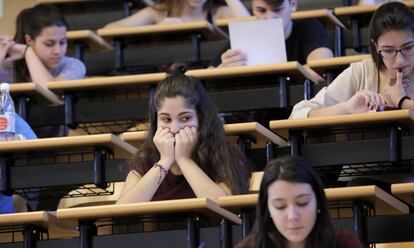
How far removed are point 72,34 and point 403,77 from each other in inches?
79.5

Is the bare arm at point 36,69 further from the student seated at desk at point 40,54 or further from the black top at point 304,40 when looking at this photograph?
the black top at point 304,40

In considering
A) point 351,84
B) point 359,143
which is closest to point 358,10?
point 351,84

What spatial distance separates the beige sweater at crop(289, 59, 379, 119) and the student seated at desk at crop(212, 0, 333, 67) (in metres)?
0.71

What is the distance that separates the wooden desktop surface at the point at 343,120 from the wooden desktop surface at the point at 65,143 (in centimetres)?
55

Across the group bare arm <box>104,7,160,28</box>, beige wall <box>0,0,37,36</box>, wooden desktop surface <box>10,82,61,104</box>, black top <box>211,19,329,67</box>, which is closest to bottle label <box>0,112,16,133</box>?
wooden desktop surface <box>10,82,61,104</box>

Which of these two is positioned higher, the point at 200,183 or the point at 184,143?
the point at 184,143

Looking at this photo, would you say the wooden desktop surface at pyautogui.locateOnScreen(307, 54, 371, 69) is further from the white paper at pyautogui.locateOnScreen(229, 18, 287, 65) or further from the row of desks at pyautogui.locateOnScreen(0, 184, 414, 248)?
the row of desks at pyautogui.locateOnScreen(0, 184, 414, 248)

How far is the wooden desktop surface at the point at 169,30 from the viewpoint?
17.2ft

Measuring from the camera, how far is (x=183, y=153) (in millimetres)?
3725

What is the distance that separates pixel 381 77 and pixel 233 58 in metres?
0.72

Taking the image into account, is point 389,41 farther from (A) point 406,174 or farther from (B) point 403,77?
(A) point 406,174

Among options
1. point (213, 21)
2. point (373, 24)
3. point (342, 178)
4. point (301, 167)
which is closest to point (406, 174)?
point (342, 178)

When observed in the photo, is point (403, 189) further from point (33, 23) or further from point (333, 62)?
point (33, 23)

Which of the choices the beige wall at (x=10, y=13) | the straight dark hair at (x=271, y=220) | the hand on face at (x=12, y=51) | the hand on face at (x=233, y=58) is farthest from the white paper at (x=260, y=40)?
the beige wall at (x=10, y=13)
